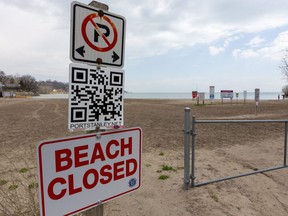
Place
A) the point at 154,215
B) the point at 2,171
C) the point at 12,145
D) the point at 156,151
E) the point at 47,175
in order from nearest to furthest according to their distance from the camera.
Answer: the point at 47,175, the point at 154,215, the point at 2,171, the point at 156,151, the point at 12,145

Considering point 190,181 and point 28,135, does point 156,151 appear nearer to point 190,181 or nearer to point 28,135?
point 190,181

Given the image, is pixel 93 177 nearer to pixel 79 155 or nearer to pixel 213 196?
pixel 79 155

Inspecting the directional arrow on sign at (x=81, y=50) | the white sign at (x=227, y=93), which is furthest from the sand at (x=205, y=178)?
the white sign at (x=227, y=93)

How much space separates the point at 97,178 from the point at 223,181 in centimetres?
341

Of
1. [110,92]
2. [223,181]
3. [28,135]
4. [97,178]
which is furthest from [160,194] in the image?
[28,135]

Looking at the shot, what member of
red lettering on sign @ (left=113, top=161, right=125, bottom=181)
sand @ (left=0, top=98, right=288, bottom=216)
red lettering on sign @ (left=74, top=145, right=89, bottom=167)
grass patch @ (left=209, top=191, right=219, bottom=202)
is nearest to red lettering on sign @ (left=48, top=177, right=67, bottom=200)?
red lettering on sign @ (left=74, top=145, right=89, bottom=167)

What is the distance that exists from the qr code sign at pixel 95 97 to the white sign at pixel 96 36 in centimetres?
8

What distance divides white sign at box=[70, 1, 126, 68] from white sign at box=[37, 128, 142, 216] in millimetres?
561

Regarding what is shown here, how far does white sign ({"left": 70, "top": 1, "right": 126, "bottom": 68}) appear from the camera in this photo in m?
1.52

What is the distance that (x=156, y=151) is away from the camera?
6480 millimetres

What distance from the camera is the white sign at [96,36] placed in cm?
152

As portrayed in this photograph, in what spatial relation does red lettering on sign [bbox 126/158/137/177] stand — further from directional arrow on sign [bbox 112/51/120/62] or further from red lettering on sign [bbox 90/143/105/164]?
directional arrow on sign [bbox 112/51/120/62]

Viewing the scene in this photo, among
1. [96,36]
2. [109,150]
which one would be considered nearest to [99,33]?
[96,36]

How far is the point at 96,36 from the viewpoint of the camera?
160 centimetres
